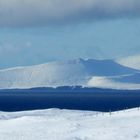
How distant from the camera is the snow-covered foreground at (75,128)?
69625mm

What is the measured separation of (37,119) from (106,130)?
13008 millimetres

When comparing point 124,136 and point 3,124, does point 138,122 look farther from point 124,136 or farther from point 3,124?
point 3,124

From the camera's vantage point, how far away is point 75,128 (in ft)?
243

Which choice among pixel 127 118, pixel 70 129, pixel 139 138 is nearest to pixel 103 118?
pixel 127 118

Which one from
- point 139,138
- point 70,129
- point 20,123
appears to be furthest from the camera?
point 20,123

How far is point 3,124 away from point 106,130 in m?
14.5

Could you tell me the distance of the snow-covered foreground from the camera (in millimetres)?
69625

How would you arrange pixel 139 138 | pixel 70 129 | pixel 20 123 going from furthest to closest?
pixel 20 123 < pixel 70 129 < pixel 139 138

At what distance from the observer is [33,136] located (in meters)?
70.9

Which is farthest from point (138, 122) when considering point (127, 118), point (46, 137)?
point (46, 137)

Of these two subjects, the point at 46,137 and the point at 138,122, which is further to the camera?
the point at 138,122

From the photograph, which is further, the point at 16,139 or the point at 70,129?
the point at 70,129

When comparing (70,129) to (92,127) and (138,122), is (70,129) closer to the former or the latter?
(92,127)

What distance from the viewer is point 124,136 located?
226 ft
